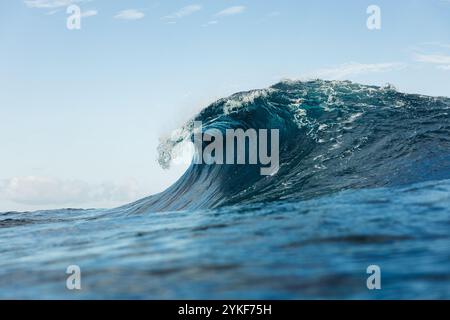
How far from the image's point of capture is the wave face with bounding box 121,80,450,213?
14.9 m

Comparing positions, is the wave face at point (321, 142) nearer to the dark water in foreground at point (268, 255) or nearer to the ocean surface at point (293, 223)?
the ocean surface at point (293, 223)

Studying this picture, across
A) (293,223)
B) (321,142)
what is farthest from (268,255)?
(321,142)

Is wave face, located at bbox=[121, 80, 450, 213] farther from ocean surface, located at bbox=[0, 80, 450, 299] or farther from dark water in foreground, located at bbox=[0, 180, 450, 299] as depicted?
dark water in foreground, located at bbox=[0, 180, 450, 299]

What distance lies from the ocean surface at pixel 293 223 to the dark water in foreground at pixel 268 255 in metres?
0.03

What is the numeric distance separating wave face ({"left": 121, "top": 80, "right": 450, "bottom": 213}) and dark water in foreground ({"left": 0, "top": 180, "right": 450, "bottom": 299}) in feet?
8.13

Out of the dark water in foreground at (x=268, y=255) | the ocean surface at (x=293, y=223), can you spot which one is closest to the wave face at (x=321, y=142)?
the ocean surface at (x=293, y=223)

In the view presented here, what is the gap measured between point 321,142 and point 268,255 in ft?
36.3

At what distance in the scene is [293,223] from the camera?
989cm

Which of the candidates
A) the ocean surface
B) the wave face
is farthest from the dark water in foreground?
the wave face

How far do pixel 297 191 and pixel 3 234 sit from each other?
30.6 feet

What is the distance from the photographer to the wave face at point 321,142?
1488cm

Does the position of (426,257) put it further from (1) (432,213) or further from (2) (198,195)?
(2) (198,195)

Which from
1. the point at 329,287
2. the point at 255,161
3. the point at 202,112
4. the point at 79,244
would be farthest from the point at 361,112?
the point at 329,287

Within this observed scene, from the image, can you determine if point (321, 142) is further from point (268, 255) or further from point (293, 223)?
point (268, 255)
